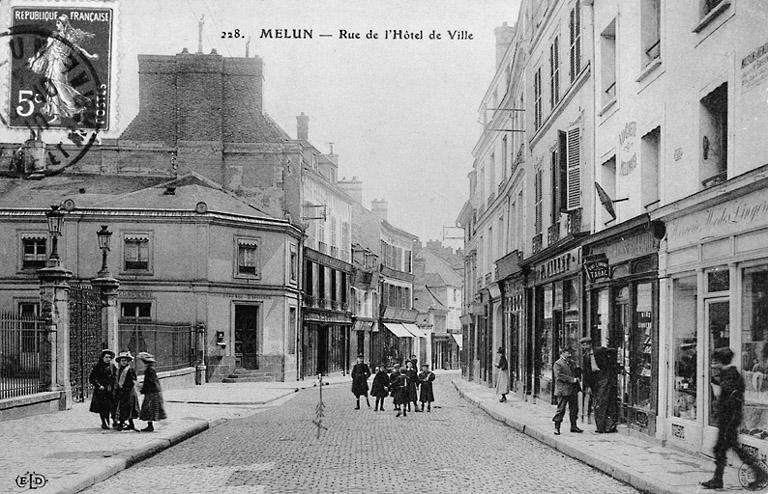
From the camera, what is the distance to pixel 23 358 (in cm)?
1625

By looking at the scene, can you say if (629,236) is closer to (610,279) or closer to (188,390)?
(610,279)

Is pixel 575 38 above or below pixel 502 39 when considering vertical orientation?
below

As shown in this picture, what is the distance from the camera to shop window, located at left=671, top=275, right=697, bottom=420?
11898 millimetres

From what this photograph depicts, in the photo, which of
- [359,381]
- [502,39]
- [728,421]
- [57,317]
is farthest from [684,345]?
[502,39]

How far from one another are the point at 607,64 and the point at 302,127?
30278 mm

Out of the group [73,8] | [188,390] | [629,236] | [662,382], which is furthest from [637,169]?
[188,390]

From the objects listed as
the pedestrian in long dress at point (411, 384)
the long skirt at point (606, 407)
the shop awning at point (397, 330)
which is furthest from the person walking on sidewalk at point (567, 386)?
the shop awning at point (397, 330)

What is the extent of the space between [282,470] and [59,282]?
8674mm

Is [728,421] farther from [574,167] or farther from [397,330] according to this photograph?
[397,330]

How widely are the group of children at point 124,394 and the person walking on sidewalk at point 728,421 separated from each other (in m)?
8.82

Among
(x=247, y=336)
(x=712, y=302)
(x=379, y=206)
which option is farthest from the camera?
(x=379, y=206)

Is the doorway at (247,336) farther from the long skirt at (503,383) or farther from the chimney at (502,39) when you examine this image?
the chimney at (502,39)

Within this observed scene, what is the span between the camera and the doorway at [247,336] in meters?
32.5

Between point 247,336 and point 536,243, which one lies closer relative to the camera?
point 536,243
